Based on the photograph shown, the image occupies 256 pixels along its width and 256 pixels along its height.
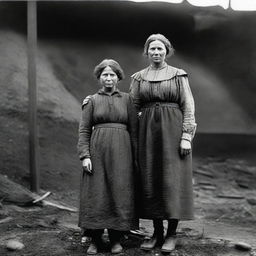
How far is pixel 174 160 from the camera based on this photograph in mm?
3744

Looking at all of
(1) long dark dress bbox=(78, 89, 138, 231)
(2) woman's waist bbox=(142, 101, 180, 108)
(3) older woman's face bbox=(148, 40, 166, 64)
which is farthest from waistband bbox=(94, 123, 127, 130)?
(3) older woman's face bbox=(148, 40, 166, 64)

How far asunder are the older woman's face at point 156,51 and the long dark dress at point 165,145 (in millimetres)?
116

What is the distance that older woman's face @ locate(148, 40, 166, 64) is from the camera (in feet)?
12.5

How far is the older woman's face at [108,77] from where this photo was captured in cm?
379

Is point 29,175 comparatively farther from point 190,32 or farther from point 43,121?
point 190,32

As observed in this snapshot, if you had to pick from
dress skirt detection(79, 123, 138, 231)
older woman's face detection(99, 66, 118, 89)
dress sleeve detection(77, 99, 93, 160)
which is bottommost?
dress skirt detection(79, 123, 138, 231)

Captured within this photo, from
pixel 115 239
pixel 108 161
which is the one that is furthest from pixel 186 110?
pixel 115 239

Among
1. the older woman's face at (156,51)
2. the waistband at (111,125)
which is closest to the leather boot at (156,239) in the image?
the waistband at (111,125)

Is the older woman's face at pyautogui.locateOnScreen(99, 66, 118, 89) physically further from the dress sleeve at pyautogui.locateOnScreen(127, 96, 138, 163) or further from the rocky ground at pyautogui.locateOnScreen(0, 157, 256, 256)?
the rocky ground at pyautogui.locateOnScreen(0, 157, 256, 256)

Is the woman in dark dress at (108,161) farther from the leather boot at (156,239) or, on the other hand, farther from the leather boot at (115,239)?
the leather boot at (156,239)

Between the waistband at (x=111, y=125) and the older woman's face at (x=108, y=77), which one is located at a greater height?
the older woman's face at (x=108, y=77)

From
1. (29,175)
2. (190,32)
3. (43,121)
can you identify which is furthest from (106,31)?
(29,175)

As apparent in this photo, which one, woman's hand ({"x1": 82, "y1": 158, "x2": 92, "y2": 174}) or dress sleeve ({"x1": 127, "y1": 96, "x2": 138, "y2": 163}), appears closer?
woman's hand ({"x1": 82, "y1": 158, "x2": 92, "y2": 174})

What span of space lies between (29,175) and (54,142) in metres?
0.77
